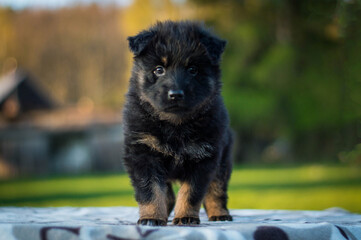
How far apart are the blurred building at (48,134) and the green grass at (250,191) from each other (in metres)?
1.44

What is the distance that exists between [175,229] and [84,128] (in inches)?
577

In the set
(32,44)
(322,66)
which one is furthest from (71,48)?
(322,66)

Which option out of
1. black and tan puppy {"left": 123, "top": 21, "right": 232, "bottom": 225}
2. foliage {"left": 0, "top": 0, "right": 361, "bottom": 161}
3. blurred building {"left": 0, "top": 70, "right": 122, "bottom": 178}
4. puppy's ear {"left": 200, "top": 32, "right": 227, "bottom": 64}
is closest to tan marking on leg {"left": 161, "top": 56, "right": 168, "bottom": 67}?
black and tan puppy {"left": 123, "top": 21, "right": 232, "bottom": 225}

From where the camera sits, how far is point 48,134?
16.0 metres

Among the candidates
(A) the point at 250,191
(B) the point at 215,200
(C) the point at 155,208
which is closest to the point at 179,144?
(C) the point at 155,208

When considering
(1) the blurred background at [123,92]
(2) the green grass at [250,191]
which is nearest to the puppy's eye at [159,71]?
(2) the green grass at [250,191]

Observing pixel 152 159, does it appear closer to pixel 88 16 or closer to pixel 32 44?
pixel 32 44

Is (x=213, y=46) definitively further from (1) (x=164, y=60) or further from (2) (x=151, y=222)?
(2) (x=151, y=222)

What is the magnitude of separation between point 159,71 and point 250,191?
8.28 meters

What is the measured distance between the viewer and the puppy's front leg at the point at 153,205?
2902mm

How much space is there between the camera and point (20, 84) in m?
15.9

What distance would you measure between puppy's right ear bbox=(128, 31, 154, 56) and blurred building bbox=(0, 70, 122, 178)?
13.3 m

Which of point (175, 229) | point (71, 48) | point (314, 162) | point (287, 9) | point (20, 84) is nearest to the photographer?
point (175, 229)

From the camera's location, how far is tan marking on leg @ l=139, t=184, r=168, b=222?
115 inches
